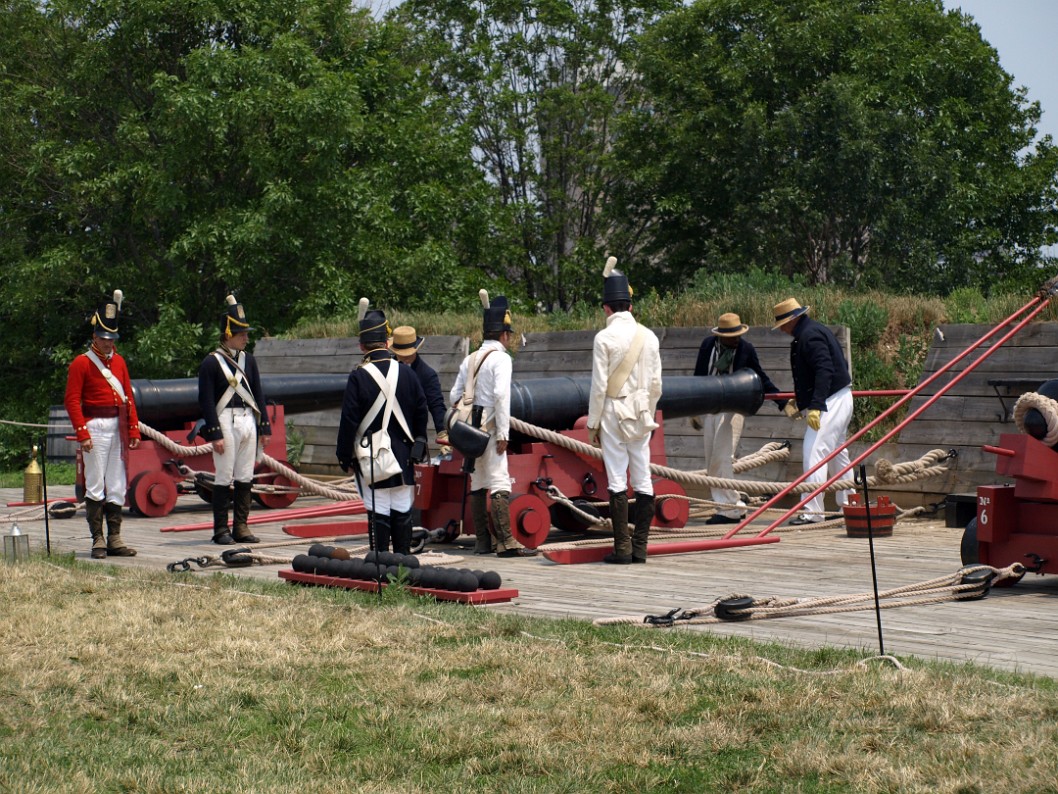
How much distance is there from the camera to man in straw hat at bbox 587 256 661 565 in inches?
358

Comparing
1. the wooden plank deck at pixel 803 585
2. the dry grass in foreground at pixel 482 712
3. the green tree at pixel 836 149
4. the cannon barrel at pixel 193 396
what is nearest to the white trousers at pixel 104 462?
the wooden plank deck at pixel 803 585

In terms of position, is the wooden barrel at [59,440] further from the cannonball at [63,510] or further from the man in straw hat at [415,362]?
the man in straw hat at [415,362]

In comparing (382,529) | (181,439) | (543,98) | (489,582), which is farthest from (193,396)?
(543,98)

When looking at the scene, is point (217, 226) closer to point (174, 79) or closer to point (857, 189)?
point (174, 79)

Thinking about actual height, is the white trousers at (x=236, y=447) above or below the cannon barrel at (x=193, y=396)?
below

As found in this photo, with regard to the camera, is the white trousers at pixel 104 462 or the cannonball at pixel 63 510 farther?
the cannonball at pixel 63 510

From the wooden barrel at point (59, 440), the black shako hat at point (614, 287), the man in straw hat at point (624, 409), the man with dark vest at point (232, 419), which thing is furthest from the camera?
the wooden barrel at point (59, 440)

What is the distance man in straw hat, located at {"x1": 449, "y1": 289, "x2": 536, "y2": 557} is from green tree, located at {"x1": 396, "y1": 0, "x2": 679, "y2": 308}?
25185 millimetres

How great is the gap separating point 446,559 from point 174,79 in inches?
642

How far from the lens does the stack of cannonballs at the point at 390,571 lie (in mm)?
7336

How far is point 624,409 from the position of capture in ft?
29.9

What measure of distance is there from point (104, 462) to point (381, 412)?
8.48 ft

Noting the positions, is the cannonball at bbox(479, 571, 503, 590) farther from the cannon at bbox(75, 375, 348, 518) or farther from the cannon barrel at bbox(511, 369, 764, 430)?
the cannon at bbox(75, 375, 348, 518)

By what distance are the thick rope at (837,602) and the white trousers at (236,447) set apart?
16.6ft
